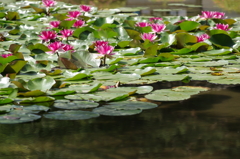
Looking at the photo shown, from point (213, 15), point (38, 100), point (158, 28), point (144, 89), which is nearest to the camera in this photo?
point (38, 100)

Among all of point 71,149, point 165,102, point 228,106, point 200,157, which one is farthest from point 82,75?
point 200,157

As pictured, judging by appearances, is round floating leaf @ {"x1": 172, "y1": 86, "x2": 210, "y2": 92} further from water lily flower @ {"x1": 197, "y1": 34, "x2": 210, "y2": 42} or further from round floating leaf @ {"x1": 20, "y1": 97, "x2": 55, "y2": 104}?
water lily flower @ {"x1": 197, "y1": 34, "x2": 210, "y2": 42}

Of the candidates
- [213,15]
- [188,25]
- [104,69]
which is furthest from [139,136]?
[213,15]

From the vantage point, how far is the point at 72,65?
2.38 m

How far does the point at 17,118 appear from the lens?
1.49 meters

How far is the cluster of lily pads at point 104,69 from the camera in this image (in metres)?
1.66

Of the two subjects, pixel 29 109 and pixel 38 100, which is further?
pixel 38 100

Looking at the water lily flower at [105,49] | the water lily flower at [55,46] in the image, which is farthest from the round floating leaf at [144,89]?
the water lily flower at [55,46]

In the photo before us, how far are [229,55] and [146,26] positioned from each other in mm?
885

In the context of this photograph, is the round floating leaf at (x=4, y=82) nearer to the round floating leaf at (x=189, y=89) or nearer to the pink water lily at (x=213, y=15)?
the round floating leaf at (x=189, y=89)

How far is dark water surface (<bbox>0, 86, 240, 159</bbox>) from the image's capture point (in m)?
1.18

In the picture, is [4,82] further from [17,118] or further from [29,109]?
[17,118]

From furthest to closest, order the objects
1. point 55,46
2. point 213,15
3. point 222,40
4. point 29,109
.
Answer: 1. point 213,15
2. point 222,40
3. point 55,46
4. point 29,109

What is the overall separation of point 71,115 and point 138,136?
0.31 m
